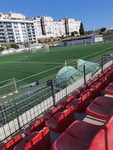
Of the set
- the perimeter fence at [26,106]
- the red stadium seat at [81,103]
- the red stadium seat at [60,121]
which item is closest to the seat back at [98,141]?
the red stadium seat at [60,121]

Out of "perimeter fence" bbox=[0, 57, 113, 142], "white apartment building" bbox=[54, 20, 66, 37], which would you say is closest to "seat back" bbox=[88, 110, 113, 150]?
"perimeter fence" bbox=[0, 57, 113, 142]

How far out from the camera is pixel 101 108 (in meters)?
3.41

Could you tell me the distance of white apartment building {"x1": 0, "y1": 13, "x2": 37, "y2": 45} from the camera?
8438 centimetres

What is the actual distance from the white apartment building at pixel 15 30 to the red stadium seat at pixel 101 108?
8659cm

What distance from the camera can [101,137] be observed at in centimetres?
178

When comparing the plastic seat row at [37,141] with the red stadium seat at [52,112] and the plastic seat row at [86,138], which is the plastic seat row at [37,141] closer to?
the plastic seat row at [86,138]

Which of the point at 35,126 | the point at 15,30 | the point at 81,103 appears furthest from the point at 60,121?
the point at 15,30

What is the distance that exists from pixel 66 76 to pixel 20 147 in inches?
265

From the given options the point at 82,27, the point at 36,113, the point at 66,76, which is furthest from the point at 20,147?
the point at 82,27

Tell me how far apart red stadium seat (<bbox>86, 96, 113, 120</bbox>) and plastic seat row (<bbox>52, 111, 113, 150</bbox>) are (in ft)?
1.89

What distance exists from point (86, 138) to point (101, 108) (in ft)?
3.57

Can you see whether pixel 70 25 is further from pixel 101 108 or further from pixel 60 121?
pixel 60 121

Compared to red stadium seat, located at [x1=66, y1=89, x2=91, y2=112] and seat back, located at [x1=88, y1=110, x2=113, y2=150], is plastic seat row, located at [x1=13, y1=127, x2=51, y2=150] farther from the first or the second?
red stadium seat, located at [x1=66, y1=89, x2=91, y2=112]

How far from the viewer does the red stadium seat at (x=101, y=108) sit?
3.23 meters
